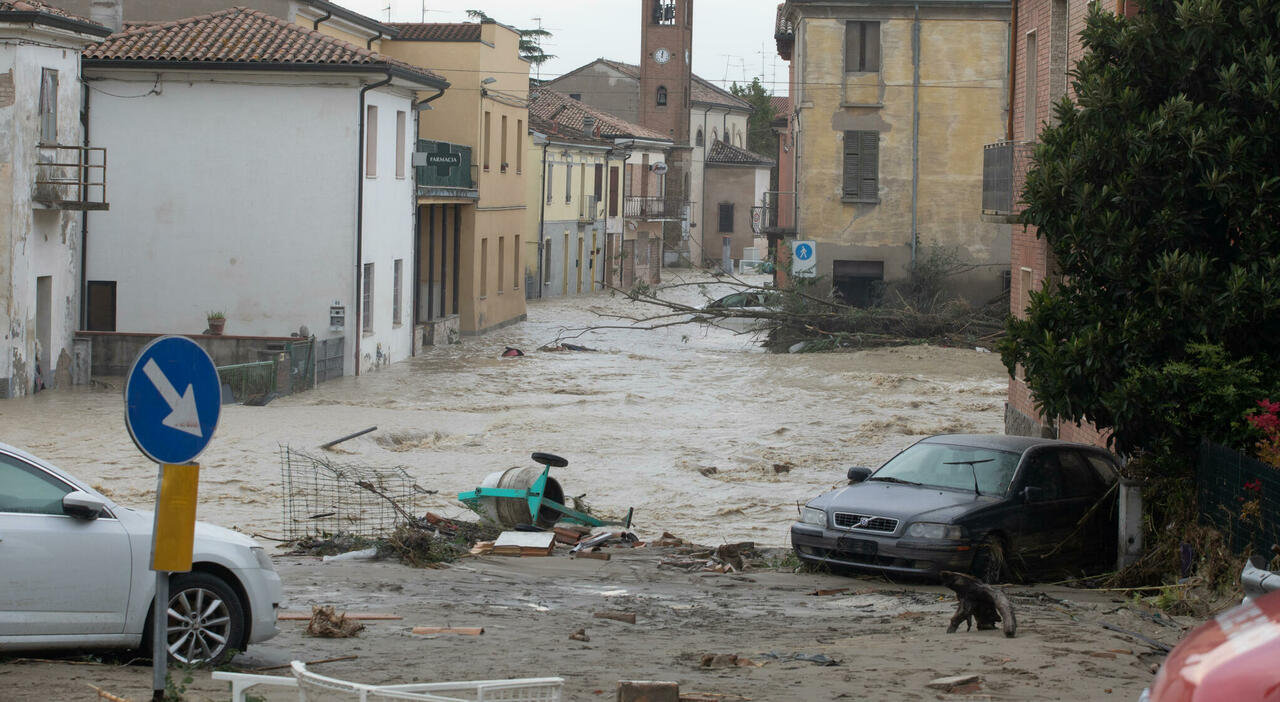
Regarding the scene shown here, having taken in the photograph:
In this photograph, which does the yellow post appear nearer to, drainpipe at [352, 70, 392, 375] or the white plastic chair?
the white plastic chair

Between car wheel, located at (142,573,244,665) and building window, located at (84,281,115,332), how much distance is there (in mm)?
24826

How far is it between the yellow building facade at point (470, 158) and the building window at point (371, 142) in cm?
666

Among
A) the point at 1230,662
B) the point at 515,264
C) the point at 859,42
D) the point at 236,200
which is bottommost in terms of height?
the point at 1230,662

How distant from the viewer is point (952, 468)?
1310cm

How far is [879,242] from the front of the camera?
4166cm

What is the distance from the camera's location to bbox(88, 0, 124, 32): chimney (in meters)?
32.2

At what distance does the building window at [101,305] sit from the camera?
102 feet

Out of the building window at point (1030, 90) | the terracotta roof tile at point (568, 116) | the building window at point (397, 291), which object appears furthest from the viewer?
the terracotta roof tile at point (568, 116)

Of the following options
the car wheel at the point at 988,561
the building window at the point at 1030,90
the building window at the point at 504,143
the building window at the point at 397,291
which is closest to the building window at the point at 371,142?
the building window at the point at 397,291

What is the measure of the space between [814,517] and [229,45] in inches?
888

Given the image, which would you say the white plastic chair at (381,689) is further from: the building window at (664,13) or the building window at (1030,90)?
the building window at (664,13)

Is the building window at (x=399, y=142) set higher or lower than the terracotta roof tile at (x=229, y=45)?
lower

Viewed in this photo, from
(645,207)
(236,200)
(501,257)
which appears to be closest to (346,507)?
(236,200)

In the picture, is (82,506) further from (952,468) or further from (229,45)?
(229,45)
